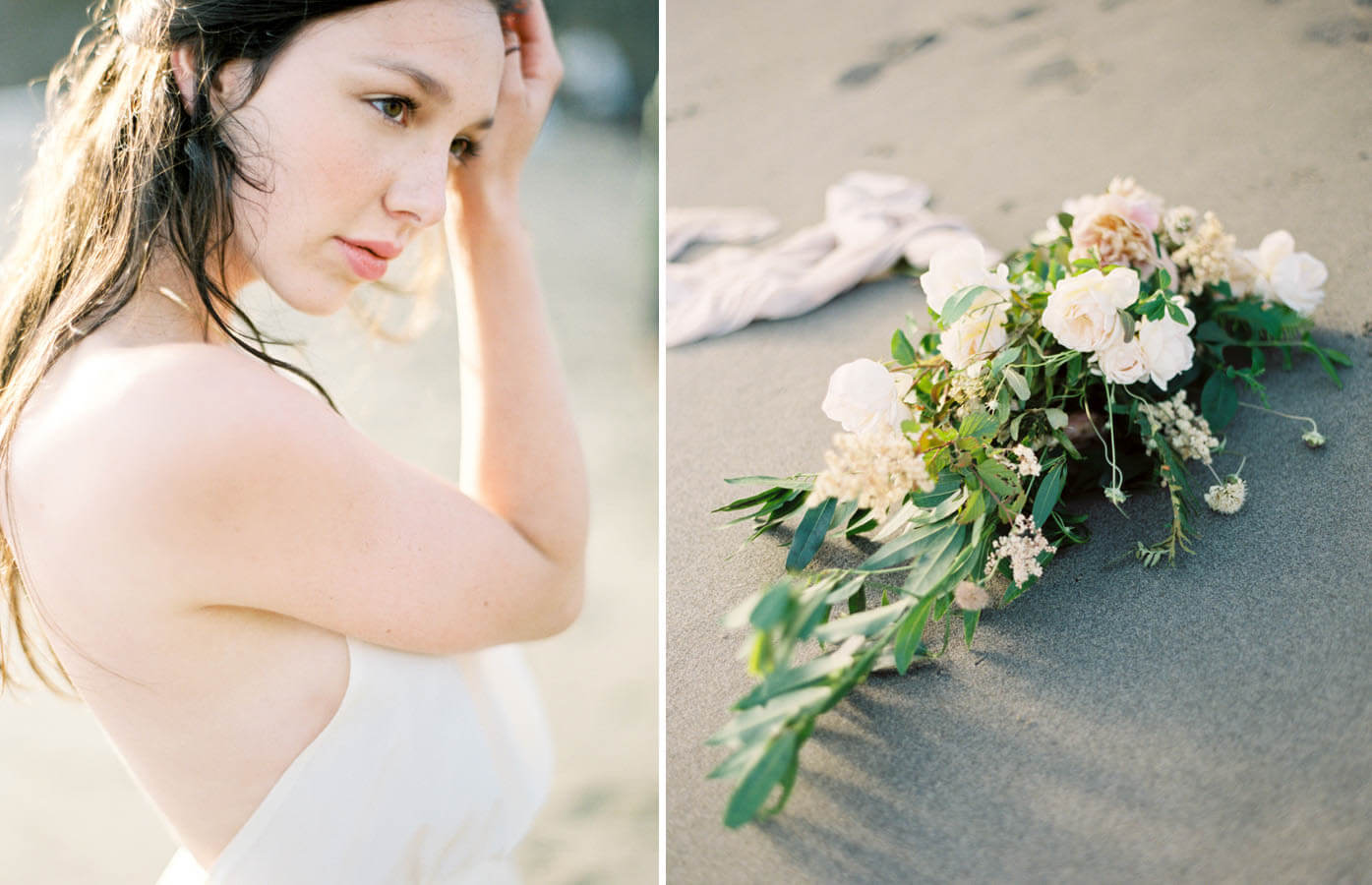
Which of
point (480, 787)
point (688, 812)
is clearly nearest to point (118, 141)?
point (480, 787)

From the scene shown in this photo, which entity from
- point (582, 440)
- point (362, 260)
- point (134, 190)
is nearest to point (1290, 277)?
point (362, 260)

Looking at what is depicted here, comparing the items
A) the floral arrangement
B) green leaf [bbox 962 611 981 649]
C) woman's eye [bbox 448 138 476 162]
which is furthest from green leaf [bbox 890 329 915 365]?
woman's eye [bbox 448 138 476 162]

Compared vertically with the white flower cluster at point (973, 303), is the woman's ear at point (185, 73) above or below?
above

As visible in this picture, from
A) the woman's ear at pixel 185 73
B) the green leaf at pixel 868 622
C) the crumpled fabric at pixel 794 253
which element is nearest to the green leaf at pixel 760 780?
the green leaf at pixel 868 622

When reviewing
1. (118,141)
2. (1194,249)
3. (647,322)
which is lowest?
(647,322)

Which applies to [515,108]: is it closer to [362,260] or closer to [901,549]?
[362,260]

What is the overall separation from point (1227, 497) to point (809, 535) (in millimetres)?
531

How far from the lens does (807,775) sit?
108 cm

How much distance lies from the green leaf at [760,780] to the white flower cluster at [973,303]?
54 cm

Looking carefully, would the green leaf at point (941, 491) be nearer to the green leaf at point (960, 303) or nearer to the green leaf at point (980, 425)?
the green leaf at point (980, 425)

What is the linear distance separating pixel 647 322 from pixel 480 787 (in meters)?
1.97

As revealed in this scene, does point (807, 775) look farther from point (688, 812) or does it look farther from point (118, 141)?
point (118, 141)

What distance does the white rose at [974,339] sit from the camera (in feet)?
4.04

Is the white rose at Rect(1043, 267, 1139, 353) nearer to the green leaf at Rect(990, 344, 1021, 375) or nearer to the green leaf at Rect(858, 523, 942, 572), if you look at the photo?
the green leaf at Rect(990, 344, 1021, 375)
